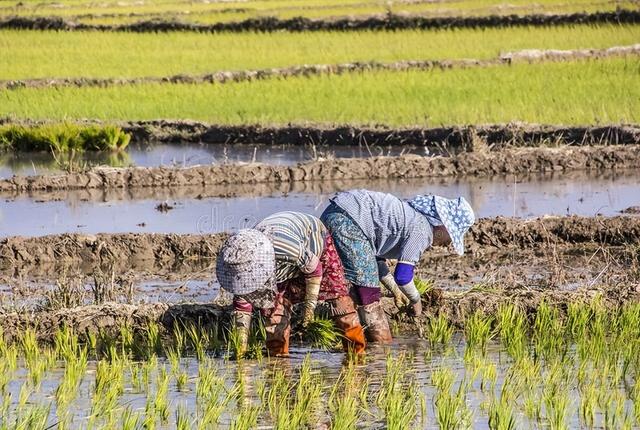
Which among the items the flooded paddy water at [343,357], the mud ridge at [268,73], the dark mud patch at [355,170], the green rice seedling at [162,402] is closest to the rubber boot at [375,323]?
the flooded paddy water at [343,357]

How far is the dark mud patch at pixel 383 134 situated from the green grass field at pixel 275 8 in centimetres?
1075

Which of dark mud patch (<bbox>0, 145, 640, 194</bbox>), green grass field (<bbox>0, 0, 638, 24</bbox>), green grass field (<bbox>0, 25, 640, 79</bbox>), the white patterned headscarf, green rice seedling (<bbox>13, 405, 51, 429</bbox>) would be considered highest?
green grass field (<bbox>0, 0, 638, 24</bbox>)

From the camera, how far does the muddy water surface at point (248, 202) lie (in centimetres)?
970

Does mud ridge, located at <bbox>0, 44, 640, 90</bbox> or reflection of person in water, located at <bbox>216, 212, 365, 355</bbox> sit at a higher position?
mud ridge, located at <bbox>0, 44, 640, 90</bbox>

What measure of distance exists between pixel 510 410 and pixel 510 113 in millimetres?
10122

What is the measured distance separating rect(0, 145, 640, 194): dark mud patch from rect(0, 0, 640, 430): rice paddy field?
0.02 meters

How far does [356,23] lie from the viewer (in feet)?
79.0

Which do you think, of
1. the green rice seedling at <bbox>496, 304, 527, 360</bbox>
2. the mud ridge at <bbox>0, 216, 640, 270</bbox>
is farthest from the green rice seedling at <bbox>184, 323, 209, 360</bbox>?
the mud ridge at <bbox>0, 216, 640, 270</bbox>

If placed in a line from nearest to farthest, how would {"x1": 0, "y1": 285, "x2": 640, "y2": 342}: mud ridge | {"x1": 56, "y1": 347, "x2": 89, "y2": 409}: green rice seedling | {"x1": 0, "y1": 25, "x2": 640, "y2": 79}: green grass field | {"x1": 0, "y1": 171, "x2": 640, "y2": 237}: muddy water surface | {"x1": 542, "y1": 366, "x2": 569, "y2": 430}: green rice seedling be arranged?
{"x1": 542, "y1": 366, "x2": 569, "y2": 430}: green rice seedling → {"x1": 56, "y1": 347, "x2": 89, "y2": 409}: green rice seedling → {"x1": 0, "y1": 285, "x2": 640, "y2": 342}: mud ridge → {"x1": 0, "y1": 171, "x2": 640, "y2": 237}: muddy water surface → {"x1": 0, "y1": 25, "x2": 640, "y2": 79}: green grass field

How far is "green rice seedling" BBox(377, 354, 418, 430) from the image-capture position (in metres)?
4.35

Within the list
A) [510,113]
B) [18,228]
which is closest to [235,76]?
[510,113]

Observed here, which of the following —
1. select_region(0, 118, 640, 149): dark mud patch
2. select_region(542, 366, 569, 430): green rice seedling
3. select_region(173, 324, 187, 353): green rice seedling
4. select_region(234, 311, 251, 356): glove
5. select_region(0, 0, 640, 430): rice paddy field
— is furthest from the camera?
select_region(0, 118, 640, 149): dark mud patch

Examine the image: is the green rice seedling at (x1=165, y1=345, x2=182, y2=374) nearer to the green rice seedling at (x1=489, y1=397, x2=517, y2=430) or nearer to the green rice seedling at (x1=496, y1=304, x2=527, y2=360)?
the green rice seedling at (x1=489, y1=397, x2=517, y2=430)

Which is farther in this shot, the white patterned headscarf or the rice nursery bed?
the white patterned headscarf
